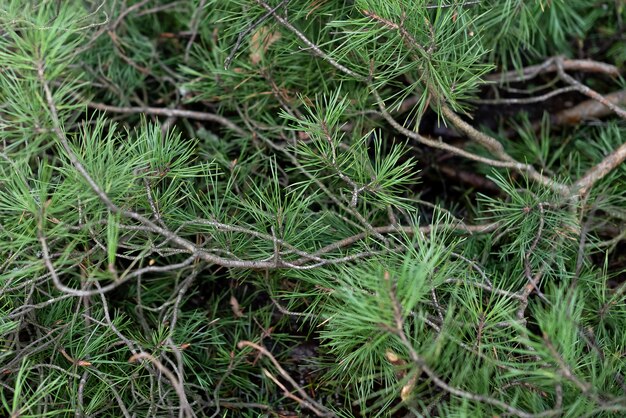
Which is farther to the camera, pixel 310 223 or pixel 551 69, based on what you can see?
pixel 551 69

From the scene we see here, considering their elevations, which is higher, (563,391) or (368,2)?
(368,2)

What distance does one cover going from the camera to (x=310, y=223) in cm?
96

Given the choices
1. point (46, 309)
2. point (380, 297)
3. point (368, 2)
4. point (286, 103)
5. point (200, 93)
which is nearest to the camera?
point (380, 297)

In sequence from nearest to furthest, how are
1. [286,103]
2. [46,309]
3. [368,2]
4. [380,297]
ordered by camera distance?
1. [380,297]
2. [368,2]
3. [46,309]
4. [286,103]

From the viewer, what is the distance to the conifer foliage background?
0.75 metres

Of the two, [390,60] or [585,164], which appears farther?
[585,164]

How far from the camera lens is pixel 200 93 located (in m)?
1.22

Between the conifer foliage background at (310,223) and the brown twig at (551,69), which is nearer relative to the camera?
the conifer foliage background at (310,223)

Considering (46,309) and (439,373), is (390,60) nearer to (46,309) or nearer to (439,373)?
(439,373)

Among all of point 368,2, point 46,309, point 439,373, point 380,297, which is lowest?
point 46,309

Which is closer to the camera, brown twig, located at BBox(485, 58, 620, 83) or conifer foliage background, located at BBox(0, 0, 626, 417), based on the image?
conifer foliage background, located at BBox(0, 0, 626, 417)

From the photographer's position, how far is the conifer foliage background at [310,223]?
0.75 meters

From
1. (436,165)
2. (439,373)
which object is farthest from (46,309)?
(436,165)

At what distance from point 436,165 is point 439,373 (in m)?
0.54
